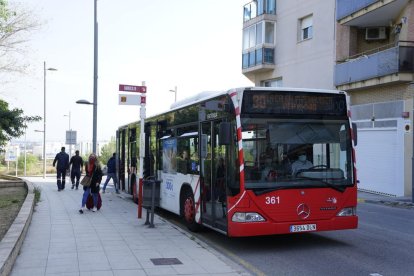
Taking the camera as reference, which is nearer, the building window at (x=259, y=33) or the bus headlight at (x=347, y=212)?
the bus headlight at (x=347, y=212)

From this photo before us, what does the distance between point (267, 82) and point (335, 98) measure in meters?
24.7

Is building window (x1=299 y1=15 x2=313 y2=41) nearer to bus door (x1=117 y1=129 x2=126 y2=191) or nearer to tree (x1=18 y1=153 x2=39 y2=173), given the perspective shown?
bus door (x1=117 y1=129 x2=126 y2=191)

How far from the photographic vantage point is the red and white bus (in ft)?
27.2

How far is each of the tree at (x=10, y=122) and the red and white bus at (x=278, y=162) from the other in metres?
14.6

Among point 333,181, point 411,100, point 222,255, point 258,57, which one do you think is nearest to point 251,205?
point 222,255

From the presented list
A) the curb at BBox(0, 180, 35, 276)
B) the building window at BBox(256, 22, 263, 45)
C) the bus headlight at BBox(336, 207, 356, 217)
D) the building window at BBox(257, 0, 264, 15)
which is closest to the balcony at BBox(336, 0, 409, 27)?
the building window at BBox(256, 22, 263, 45)

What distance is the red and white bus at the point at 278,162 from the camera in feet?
27.2

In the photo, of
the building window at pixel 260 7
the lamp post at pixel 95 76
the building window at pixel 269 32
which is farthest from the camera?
the building window at pixel 260 7

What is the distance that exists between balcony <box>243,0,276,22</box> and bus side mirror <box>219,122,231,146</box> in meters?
25.4

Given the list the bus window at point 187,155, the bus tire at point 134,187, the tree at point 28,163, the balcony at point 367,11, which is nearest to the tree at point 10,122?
the bus tire at point 134,187

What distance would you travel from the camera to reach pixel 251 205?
324 inches

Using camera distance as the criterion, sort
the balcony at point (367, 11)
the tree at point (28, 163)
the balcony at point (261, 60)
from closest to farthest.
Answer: the balcony at point (367, 11) → the balcony at point (261, 60) → the tree at point (28, 163)

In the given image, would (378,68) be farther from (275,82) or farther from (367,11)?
(275,82)

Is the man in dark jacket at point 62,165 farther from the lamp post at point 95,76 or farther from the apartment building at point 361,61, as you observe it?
the apartment building at point 361,61
